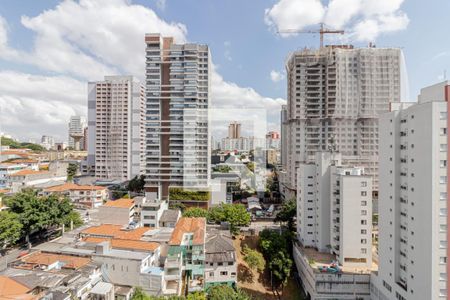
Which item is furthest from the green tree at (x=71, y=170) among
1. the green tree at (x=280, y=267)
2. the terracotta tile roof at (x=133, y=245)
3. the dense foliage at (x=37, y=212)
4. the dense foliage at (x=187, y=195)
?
the green tree at (x=280, y=267)

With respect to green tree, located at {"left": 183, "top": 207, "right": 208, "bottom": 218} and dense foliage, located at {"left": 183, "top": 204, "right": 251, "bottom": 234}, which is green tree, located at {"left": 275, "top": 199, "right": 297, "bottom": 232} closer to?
dense foliage, located at {"left": 183, "top": 204, "right": 251, "bottom": 234}

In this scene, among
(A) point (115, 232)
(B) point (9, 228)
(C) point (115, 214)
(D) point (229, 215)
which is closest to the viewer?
(B) point (9, 228)

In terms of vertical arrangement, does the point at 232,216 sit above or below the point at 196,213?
above

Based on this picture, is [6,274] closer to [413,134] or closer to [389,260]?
[389,260]

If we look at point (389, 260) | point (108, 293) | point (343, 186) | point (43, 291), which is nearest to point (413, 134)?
point (343, 186)

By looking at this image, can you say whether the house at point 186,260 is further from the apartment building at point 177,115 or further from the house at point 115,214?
the apartment building at point 177,115

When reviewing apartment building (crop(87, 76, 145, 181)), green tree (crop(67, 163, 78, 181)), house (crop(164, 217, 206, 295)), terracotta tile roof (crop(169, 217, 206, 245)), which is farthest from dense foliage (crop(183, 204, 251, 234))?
green tree (crop(67, 163, 78, 181))

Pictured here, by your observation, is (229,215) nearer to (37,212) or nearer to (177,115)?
(177,115)

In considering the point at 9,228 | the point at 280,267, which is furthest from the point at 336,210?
the point at 9,228
